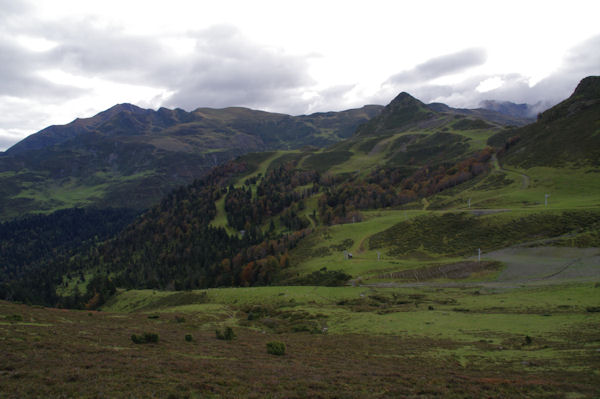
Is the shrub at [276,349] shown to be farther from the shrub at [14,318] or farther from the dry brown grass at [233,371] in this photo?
the shrub at [14,318]

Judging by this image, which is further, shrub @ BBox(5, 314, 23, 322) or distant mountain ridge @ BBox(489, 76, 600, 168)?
distant mountain ridge @ BBox(489, 76, 600, 168)

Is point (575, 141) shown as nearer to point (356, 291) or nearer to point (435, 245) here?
point (435, 245)

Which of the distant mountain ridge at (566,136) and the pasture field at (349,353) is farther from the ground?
the distant mountain ridge at (566,136)

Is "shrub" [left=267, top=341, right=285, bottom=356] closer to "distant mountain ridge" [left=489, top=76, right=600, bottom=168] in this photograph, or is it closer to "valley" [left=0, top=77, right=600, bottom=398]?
"valley" [left=0, top=77, right=600, bottom=398]

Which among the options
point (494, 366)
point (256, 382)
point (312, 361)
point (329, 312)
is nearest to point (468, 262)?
point (329, 312)

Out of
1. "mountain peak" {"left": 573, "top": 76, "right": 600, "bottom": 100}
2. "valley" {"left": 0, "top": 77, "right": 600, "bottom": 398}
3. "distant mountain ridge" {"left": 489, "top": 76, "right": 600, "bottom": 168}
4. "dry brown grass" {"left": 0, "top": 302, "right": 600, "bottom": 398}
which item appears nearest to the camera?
"dry brown grass" {"left": 0, "top": 302, "right": 600, "bottom": 398}

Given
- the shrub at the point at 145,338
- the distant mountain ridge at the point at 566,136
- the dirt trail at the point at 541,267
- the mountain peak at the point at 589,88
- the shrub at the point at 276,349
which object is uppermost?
the mountain peak at the point at 589,88

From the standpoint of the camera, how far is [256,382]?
61.1ft

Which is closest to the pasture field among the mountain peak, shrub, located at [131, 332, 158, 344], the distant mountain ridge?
shrub, located at [131, 332, 158, 344]

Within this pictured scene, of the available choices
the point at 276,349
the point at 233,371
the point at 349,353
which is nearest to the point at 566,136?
the point at 349,353

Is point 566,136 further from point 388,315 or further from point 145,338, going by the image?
point 145,338

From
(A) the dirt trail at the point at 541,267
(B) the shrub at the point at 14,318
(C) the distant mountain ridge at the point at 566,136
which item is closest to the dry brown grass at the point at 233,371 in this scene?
(B) the shrub at the point at 14,318

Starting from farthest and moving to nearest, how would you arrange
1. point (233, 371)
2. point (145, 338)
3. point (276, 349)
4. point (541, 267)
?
point (541, 267), point (145, 338), point (276, 349), point (233, 371)

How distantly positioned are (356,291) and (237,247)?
404 feet
